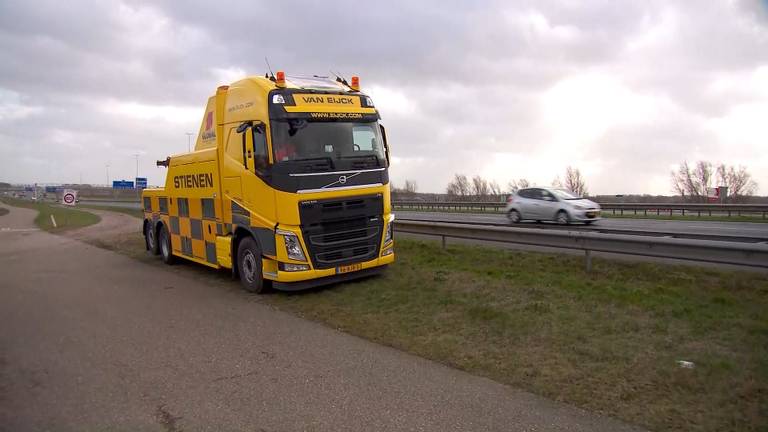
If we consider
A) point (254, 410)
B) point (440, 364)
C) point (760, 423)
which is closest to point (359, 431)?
point (254, 410)

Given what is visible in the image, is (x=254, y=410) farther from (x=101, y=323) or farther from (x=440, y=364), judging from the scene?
(x=101, y=323)

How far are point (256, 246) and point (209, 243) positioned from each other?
225 centimetres

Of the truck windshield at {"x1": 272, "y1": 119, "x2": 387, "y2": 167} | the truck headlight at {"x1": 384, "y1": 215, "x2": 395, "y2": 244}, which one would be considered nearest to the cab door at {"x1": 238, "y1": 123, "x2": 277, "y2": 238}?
the truck windshield at {"x1": 272, "y1": 119, "x2": 387, "y2": 167}

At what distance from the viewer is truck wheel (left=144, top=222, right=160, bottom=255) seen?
578 inches

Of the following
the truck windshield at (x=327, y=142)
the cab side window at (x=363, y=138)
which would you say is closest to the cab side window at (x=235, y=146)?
the truck windshield at (x=327, y=142)

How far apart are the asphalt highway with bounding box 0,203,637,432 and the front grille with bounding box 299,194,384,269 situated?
1312mm

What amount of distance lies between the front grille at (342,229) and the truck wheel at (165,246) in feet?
20.1

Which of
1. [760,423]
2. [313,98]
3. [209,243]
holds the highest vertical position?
[313,98]

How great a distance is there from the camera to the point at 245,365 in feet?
18.4

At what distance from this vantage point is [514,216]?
22.1 m

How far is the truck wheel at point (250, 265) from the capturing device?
30.2ft

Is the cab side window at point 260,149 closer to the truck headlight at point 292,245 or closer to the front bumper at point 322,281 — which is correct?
the truck headlight at point 292,245

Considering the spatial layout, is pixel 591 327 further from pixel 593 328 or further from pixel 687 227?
pixel 687 227

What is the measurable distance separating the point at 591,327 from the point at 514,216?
15954 millimetres
